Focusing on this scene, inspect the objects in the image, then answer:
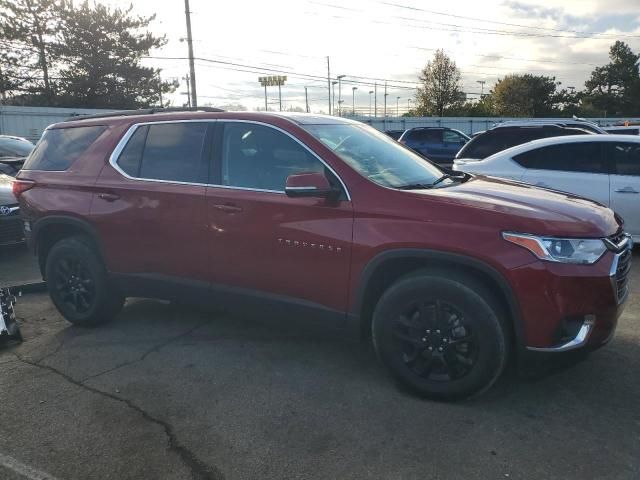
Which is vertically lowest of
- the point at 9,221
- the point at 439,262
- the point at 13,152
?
the point at 9,221

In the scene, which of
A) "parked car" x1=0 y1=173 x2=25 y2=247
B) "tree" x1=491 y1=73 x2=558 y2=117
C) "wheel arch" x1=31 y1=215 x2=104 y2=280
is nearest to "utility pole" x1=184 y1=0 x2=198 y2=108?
"parked car" x1=0 y1=173 x2=25 y2=247

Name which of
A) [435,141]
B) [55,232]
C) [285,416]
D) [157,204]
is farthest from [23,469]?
[435,141]

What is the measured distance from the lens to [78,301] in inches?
188

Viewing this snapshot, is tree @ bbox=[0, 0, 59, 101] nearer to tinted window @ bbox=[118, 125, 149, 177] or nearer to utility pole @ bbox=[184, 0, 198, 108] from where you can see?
utility pole @ bbox=[184, 0, 198, 108]

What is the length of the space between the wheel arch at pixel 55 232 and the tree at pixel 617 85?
84774 millimetres

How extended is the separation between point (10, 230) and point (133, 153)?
4.07 meters

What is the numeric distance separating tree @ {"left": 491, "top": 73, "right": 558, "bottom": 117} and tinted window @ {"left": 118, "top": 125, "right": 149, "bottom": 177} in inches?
2815

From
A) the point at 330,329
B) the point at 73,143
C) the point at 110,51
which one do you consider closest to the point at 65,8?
the point at 110,51

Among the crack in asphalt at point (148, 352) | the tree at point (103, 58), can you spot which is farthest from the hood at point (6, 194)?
the tree at point (103, 58)

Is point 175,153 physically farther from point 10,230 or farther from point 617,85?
point 617,85

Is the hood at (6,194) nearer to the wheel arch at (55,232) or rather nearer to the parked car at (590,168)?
the wheel arch at (55,232)

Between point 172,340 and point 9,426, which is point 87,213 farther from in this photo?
point 9,426

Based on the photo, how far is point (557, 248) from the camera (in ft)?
9.76

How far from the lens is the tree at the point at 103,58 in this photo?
136 ft
